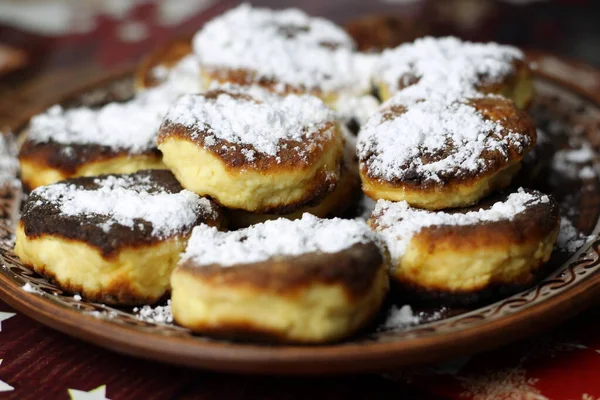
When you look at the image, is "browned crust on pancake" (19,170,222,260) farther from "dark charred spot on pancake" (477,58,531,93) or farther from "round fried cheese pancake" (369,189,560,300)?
"dark charred spot on pancake" (477,58,531,93)

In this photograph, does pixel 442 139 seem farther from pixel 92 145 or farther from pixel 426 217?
pixel 92 145

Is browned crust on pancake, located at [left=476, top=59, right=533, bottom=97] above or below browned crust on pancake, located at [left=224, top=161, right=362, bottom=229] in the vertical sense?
above

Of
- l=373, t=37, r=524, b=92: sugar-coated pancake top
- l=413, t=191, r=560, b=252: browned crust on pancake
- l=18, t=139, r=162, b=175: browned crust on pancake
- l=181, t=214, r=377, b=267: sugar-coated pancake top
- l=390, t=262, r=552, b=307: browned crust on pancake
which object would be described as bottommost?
l=390, t=262, r=552, b=307: browned crust on pancake

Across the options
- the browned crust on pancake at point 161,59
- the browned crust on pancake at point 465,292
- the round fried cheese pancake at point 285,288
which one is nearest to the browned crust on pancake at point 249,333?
the round fried cheese pancake at point 285,288

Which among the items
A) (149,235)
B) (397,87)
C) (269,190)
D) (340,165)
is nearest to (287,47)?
(397,87)

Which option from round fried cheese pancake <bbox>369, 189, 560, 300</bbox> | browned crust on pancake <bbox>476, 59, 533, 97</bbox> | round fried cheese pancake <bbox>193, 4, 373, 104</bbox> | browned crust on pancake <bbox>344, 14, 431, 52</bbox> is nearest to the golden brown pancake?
round fried cheese pancake <bbox>369, 189, 560, 300</bbox>

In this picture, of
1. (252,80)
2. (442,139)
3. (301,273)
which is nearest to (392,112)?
(442,139)
